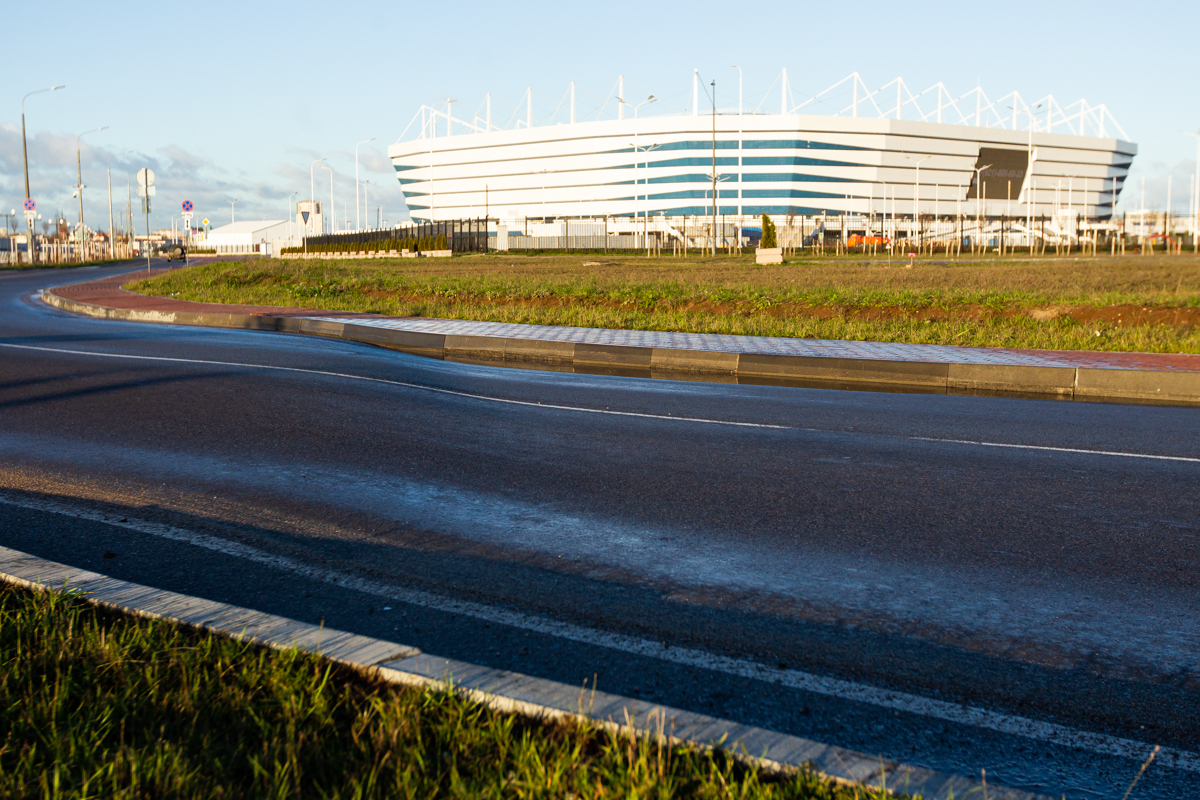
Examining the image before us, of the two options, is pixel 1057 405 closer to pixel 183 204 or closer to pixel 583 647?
pixel 583 647

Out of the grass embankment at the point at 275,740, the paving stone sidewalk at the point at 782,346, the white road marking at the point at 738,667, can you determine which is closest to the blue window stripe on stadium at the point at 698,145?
the paving stone sidewalk at the point at 782,346

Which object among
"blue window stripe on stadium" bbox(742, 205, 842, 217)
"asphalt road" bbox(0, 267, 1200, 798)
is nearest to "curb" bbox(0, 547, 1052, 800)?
"asphalt road" bbox(0, 267, 1200, 798)

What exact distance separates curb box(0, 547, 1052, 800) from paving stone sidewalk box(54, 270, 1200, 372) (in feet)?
31.7

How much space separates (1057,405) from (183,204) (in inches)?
1867

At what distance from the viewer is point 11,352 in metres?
12.0

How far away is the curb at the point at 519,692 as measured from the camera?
2.37 m

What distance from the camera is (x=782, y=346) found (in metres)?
13.5

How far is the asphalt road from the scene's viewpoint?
9.85 feet

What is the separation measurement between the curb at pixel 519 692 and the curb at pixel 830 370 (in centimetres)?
864

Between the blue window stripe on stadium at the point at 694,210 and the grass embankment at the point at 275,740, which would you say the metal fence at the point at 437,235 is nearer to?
the blue window stripe on stadium at the point at 694,210

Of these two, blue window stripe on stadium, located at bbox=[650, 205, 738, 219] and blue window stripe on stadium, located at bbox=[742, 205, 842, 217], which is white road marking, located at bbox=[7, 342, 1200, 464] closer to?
blue window stripe on stadium, located at bbox=[650, 205, 738, 219]

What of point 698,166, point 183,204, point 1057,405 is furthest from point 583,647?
point 698,166

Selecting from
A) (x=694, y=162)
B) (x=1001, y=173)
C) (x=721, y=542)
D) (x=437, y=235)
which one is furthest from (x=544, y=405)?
(x=1001, y=173)

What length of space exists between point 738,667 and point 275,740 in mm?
1525
